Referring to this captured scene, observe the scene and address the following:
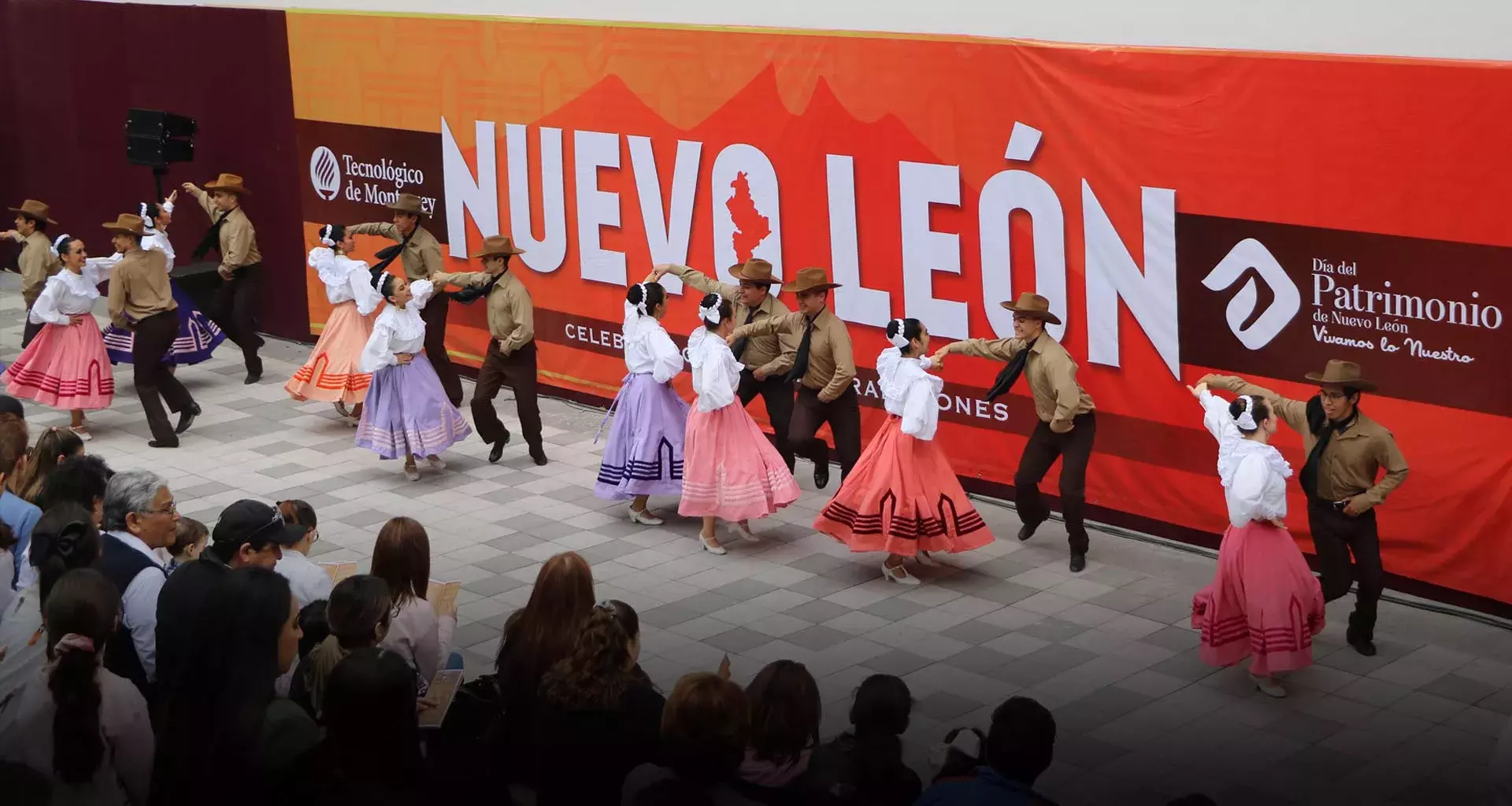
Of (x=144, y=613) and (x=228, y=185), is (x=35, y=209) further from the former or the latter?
(x=144, y=613)

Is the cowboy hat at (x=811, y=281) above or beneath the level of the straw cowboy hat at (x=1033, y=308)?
above

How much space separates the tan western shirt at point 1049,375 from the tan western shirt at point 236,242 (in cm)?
735

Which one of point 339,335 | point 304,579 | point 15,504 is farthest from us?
point 339,335

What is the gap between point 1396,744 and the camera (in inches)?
281

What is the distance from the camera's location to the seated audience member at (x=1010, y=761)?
428 centimetres

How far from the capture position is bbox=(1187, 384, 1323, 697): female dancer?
7.46 meters

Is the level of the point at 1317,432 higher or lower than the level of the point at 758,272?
lower

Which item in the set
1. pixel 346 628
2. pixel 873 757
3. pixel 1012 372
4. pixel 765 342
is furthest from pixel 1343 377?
pixel 346 628

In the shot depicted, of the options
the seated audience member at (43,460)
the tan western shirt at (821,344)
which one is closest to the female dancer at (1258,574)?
the tan western shirt at (821,344)

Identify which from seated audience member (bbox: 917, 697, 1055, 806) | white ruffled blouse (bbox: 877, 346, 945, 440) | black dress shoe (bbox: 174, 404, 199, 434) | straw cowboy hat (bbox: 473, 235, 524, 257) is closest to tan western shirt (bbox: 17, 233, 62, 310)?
black dress shoe (bbox: 174, 404, 199, 434)

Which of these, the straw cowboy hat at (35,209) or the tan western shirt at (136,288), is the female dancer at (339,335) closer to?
the tan western shirt at (136,288)

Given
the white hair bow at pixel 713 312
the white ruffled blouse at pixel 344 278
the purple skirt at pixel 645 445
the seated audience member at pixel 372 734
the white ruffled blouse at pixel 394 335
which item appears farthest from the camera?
the white ruffled blouse at pixel 344 278

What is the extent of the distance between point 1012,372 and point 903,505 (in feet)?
3.57

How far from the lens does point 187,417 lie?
493 inches
